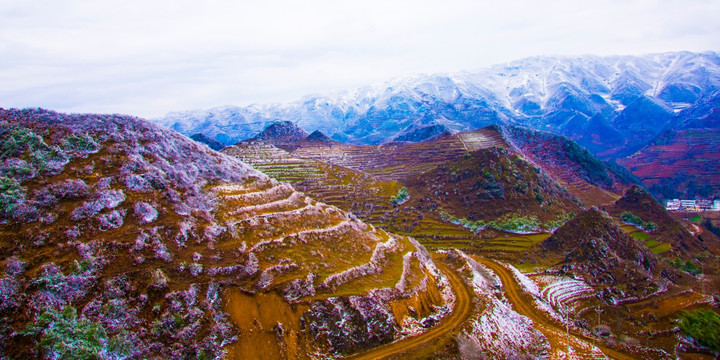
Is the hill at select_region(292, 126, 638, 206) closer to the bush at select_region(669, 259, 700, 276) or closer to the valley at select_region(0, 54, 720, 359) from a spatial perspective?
the bush at select_region(669, 259, 700, 276)

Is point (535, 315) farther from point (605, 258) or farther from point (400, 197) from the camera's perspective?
point (400, 197)

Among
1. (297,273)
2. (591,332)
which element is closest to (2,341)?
(297,273)

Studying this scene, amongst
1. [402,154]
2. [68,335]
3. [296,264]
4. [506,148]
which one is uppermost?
[68,335]

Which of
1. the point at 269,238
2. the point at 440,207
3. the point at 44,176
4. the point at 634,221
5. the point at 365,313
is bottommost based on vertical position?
the point at 634,221

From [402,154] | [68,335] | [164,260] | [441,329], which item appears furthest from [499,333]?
[402,154]

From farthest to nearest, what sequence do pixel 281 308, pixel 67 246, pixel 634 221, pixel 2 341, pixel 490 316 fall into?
1. pixel 634 221
2. pixel 490 316
3. pixel 281 308
4. pixel 67 246
5. pixel 2 341

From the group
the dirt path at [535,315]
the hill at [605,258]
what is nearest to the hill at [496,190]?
the hill at [605,258]

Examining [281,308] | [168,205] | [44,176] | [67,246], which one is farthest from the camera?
[168,205]

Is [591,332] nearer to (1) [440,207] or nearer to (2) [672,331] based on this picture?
(2) [672,331]
